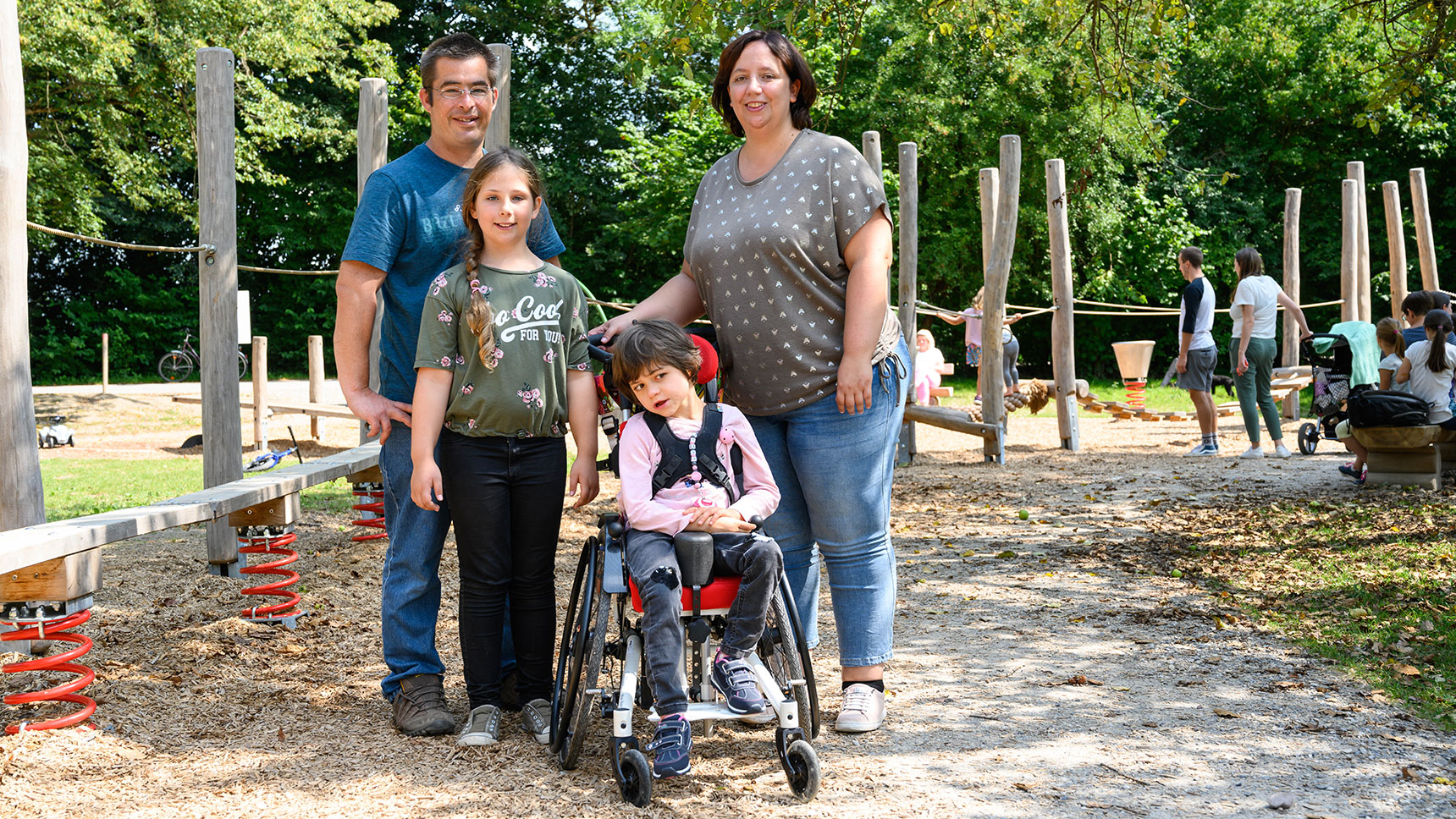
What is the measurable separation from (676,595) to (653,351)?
0.61 metres

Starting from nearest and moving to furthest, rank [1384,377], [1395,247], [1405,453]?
[1405,453]
[1384,377]
[1395,247]

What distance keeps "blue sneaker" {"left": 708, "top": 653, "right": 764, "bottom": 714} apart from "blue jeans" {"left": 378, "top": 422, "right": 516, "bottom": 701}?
0.79 m

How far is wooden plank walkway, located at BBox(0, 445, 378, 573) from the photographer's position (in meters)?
3.12

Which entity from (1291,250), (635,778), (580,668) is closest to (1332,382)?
(1291,250)

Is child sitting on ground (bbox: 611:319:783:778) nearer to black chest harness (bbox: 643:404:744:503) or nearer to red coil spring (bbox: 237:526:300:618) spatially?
black chest harness (bbox: 643:404:744:503)

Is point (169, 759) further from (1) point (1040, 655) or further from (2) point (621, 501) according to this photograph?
(1) point (1040, 655)

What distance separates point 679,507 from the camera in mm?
2941

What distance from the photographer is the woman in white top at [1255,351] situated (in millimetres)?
9789

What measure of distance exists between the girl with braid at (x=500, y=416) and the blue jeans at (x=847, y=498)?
0.55 m

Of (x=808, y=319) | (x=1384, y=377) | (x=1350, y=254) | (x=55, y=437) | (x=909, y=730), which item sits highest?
(x=1350, y=254)

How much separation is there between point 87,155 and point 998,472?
16800 mm

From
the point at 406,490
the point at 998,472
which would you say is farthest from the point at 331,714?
the point at 998,472

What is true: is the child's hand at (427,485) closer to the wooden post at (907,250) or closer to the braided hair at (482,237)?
the braided hair at (482,237)

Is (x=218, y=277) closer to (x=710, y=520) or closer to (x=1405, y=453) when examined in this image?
(x=710, y=520)
